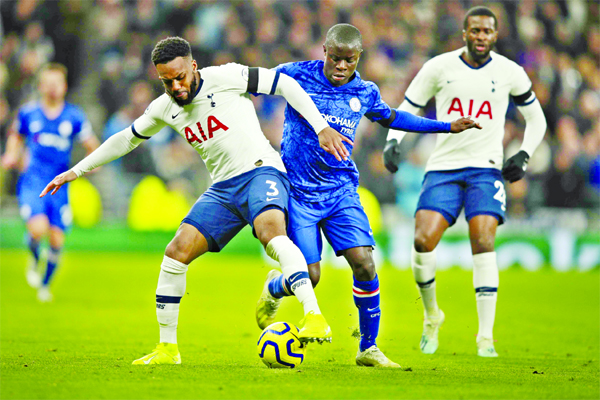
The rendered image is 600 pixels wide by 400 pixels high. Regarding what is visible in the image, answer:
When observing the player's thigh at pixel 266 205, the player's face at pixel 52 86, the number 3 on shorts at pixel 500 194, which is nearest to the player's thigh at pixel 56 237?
the player's face at pixel 52 86

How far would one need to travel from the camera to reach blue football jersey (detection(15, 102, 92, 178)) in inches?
418

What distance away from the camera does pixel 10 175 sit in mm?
16688

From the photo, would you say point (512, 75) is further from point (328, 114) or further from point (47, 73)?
point (47, 73)

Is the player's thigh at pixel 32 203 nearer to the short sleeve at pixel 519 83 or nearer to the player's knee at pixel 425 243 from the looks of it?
the player's knee at pixel 425 243

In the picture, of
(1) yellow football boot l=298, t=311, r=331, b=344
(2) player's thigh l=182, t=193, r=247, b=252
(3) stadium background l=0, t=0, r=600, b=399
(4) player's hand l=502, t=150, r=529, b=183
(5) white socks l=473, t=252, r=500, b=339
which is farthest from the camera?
(3) stadium background l=0, t=0, r=600, b=399

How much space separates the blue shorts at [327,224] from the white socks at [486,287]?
1.40 metres

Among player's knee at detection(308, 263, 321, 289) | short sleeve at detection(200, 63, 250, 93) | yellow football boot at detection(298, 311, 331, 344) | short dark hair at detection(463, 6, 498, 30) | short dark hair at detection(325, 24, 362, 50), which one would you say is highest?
A: short dark hair at detection(463, 6, 498, 30)

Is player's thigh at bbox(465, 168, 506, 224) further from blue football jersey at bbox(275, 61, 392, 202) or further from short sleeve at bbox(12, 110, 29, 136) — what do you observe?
short sleeve at bbox(12, 110, 29, 136)

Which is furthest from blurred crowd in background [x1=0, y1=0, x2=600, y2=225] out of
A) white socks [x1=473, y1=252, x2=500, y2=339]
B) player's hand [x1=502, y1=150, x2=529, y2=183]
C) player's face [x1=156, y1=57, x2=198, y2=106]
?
player's face [x1=156, y1=57, x2=198, y2=106]

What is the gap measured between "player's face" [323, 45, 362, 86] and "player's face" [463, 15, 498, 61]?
5.49 feet

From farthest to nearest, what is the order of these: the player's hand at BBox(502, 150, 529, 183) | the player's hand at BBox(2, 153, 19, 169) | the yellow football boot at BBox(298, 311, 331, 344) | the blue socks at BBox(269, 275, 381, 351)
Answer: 1. the player's hand at BBox(2, 153, 19, 169)
2. the player's hand at BBox(502, 150, 529, 183)
3. the blue socks at BBox(269, 275, 381, 351)
4. the yellow football boot at BBox(298, 311, 331, 344)

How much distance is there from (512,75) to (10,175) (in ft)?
40.8

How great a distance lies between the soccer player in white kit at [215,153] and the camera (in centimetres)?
552

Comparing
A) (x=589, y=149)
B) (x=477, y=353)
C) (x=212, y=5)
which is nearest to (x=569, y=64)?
(x=589, y=149)
